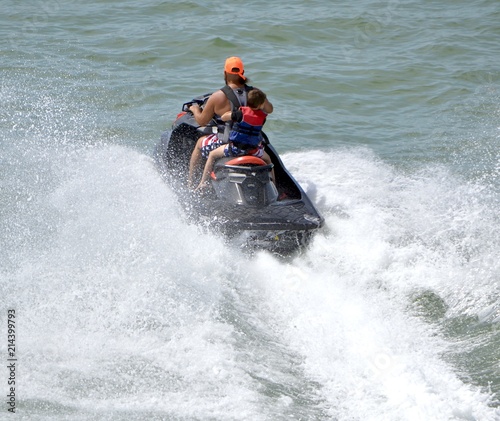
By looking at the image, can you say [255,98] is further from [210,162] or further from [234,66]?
[210,162]

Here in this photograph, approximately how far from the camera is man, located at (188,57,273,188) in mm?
7816

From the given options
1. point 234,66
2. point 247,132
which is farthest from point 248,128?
point 234,66

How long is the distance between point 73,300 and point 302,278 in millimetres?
1953

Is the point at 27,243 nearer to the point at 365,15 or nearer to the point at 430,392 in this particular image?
the point at 430,392

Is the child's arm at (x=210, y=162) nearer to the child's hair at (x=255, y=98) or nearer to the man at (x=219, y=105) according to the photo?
the man at (x=219, y=105)

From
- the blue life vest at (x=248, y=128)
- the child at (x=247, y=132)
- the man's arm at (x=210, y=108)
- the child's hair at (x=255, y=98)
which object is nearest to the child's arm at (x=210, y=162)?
the child at (x=247, y=132)

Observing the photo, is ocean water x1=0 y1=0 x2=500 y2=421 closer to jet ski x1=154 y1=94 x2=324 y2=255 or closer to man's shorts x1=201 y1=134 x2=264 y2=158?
jet ski x1=154 y1=94 x2=324 y2=255

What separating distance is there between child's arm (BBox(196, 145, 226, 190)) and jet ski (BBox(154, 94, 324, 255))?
0.27 feet

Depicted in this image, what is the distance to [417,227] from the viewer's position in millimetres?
7859

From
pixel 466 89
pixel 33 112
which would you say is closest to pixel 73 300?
pixel 33 112

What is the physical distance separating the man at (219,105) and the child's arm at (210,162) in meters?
0.27

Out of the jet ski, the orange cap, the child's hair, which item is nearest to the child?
the child's hair

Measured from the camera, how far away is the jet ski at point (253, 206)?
23.1ft

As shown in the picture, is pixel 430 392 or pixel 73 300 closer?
pixel 430 392
